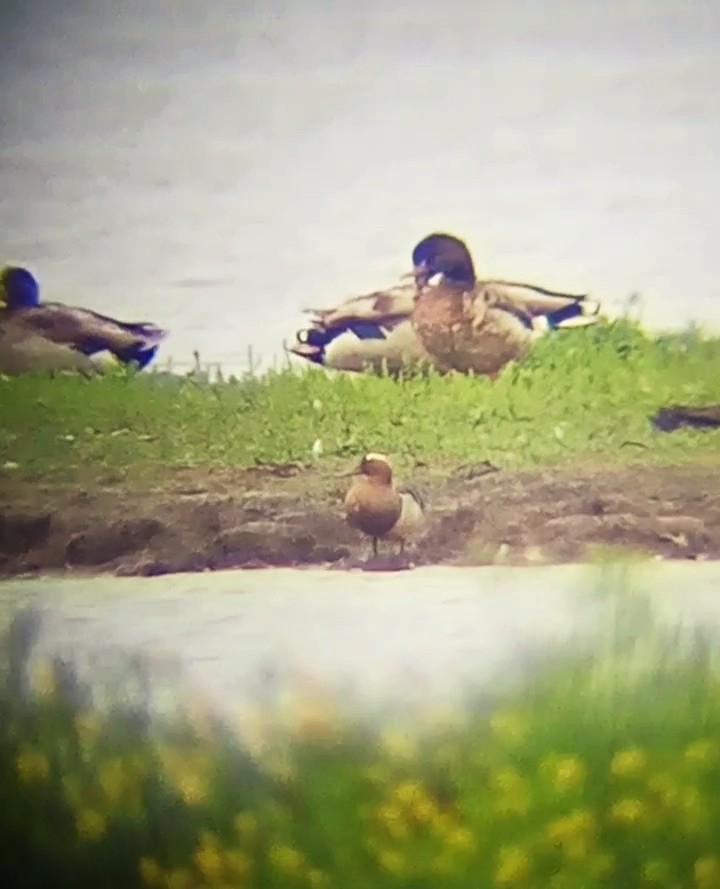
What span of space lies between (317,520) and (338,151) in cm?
46

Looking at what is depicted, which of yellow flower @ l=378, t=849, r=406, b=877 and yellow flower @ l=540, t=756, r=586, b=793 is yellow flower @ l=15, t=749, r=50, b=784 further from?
yellow flower @ l=540, t=756, r=586, b=793

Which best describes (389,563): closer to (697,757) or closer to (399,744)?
(399,744)

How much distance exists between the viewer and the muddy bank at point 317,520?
52.1 inches

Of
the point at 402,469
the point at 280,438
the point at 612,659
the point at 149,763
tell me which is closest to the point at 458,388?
the point at 402,469

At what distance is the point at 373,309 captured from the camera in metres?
1.35

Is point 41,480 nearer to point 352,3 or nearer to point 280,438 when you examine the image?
point 280,438

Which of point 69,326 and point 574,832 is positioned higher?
point 69,326

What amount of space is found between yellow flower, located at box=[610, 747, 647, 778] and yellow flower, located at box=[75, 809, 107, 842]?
62 cm

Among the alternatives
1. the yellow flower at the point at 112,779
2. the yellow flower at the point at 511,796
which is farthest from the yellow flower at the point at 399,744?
the yellow flower at the point at 112,779

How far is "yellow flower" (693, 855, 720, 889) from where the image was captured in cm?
128

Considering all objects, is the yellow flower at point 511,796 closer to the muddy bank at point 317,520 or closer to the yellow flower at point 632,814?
the yellow flower at point 632,814

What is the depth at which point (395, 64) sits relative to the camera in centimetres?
136

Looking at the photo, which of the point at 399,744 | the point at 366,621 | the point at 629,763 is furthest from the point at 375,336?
the point at 629,763

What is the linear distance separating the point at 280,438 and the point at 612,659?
49 centimetres
